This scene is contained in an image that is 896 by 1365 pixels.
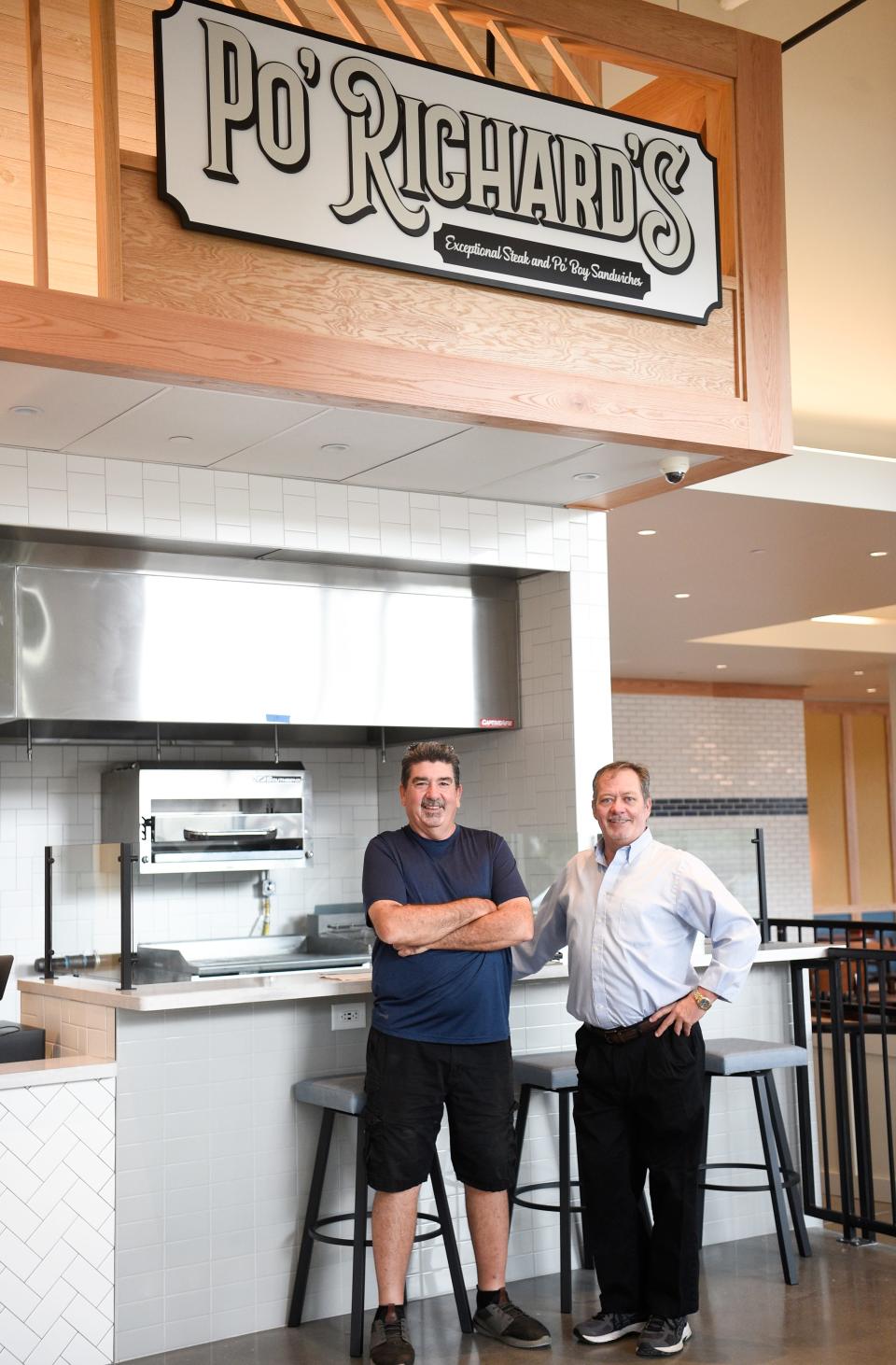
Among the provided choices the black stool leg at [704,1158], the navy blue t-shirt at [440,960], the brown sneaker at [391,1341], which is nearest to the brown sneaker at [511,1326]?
the brown sneaker at [391,1341]

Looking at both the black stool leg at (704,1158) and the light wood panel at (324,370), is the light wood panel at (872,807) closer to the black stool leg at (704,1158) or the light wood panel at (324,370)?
the black stool leg at (704,1158)

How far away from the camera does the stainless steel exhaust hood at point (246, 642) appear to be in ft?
15.3

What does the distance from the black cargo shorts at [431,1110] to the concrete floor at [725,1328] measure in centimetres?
47

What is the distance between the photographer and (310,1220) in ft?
13.2

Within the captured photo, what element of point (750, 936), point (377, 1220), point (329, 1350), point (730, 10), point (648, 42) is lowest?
point (329, 1350)

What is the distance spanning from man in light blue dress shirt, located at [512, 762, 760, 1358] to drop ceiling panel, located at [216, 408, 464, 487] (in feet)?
3.73

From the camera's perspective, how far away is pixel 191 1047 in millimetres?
4016

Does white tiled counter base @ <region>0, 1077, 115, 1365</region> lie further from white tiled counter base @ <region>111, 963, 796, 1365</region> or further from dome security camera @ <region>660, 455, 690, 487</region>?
dome security camera @ <region>660, 455, 690, 487</region>

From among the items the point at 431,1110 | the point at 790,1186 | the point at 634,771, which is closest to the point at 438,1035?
the point at 431,1110

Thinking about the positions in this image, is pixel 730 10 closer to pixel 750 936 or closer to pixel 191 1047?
pixel 750 936

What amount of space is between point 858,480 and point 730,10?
2147mm

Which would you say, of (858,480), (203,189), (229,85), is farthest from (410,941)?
(858,480)

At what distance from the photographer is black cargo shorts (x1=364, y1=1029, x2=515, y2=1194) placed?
12.2 ft

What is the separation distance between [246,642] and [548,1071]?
1783mm
